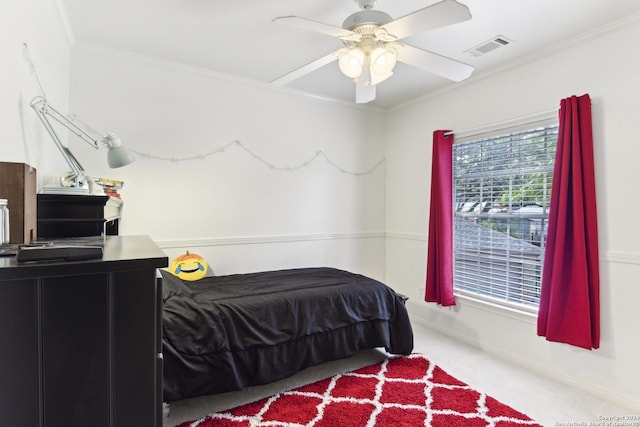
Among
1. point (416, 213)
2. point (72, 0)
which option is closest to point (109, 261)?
point (72, 0)

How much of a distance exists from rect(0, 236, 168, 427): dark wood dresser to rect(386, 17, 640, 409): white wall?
2.62m

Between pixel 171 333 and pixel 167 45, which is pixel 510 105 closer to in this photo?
pixel 167 45

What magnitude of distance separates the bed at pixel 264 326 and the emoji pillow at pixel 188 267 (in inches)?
4.0

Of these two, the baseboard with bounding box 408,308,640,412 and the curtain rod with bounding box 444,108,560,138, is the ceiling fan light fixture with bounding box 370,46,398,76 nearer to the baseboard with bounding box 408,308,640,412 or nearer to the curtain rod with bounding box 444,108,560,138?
the curtain rod with bounding box 444,108,560,138

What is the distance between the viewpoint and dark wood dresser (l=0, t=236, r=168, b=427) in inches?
28.5

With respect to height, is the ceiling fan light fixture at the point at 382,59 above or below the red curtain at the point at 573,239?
above

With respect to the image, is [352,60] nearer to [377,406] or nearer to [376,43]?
[376,43]

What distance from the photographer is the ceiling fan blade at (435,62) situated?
193 centimetres

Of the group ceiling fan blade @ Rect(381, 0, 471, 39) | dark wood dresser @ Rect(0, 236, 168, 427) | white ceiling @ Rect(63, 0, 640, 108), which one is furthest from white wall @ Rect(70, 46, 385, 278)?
dark wood dresser @ Rect(0, 236, 168, 427)

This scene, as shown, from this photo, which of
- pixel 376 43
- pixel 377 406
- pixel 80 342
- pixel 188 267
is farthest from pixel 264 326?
pixel 376 43

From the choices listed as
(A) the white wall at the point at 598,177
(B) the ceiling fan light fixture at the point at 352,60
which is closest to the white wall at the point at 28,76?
(B) the ceiling fan light fixture at the point at 352,60

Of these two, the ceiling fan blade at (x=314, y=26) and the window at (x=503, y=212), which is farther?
the window at (x=503, y=212)

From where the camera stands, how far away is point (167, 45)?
8.45 ft

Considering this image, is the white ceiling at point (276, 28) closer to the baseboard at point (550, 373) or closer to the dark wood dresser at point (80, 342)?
the dark wood dresser at point (80, 342)
